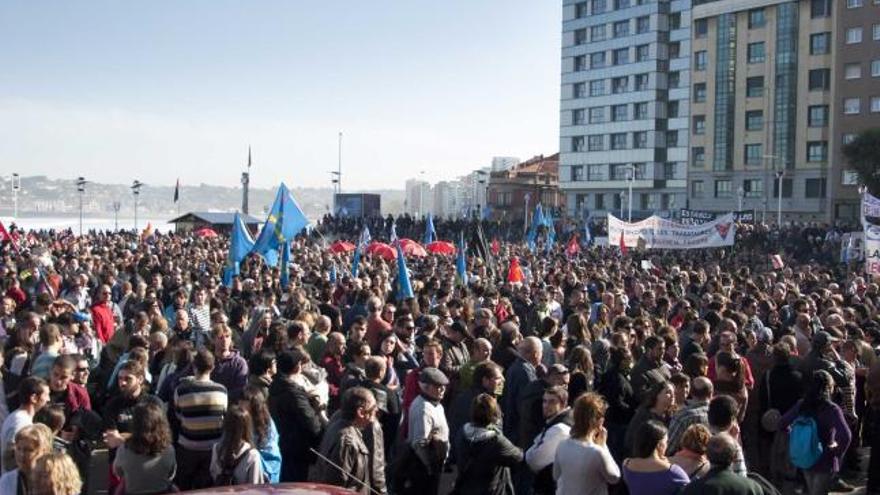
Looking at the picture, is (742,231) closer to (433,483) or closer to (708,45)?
(433,483)

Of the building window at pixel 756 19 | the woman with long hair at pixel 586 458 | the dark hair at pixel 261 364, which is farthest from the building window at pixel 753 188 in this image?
the woman with long hair at pixel 586 458

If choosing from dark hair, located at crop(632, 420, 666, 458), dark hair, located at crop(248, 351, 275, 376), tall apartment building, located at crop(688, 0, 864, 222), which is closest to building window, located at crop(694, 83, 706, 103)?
tall apartment building, located at crop(688, 0, 864, 222)

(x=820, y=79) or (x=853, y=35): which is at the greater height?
(x=853, y=35)

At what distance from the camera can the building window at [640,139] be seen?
275 ft

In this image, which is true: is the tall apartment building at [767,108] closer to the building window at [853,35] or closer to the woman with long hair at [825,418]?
the building window at [853,35]

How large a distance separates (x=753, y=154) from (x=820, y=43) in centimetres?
945

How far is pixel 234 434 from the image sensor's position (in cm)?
592

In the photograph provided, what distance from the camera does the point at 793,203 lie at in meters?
69.7

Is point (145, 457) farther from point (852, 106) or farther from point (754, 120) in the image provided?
point (754, 120)

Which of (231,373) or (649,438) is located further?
(231,373)

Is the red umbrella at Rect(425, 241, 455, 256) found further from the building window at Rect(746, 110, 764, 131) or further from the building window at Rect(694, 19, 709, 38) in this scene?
the building window at Rect(694, 19, 709, 38)

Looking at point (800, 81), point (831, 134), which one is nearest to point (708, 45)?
point (800, 81)

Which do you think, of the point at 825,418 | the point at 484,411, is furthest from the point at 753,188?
the point at 484,411

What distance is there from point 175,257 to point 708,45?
60873 mm
